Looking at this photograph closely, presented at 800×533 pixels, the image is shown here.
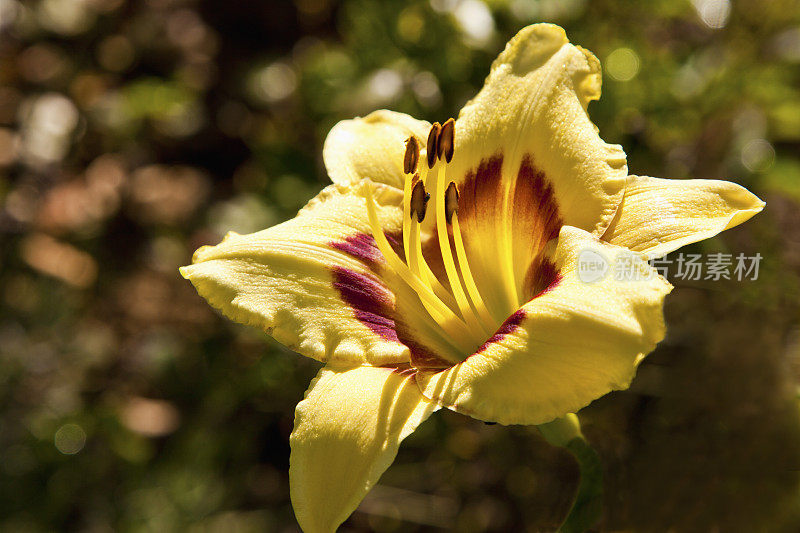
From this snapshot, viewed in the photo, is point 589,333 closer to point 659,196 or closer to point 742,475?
point 659,196

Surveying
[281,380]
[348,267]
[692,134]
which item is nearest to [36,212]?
[281,380]

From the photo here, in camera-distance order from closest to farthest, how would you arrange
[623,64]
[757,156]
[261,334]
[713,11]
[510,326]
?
[510,326] → [261,334] → [623,64] → [757,156] → [713,11]

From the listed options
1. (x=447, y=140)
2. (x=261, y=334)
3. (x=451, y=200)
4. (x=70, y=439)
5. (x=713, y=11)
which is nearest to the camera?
(x=447, y=140)

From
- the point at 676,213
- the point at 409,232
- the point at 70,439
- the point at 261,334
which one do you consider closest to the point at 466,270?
the point at 409,232

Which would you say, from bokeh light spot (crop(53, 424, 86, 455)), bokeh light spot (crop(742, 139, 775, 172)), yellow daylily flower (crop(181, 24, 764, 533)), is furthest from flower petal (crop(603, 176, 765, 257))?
bokeh light spot (crop(53, 424, 86, 455))

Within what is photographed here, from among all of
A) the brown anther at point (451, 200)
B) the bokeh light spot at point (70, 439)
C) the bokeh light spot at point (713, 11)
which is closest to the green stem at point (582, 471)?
the brown anther at point (451, 200)

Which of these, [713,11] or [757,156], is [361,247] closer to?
[757,156]

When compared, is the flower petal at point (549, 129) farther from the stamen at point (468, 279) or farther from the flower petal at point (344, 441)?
the flower petal at point (344, 441)
